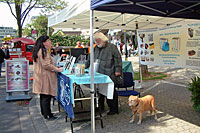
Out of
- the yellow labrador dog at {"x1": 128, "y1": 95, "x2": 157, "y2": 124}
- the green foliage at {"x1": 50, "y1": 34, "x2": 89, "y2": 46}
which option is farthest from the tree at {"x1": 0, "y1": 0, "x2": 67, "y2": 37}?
the yellow labrador dog at {"x1": 128, "y1": 95, "x2": 157, "y2": 124}

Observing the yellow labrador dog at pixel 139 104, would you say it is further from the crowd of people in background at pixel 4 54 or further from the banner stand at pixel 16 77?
the crowd of people in background at pixel 4 54

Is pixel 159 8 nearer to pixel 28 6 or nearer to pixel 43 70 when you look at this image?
pixel 43 70

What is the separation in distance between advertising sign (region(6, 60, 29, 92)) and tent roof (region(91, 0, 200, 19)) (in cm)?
411

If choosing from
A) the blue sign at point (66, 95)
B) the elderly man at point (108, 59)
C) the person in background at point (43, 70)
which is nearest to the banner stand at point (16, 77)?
the person in background at point (43, 70)

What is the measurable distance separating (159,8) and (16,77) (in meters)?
5.12

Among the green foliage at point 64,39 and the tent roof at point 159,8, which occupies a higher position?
the green foliage at point 64,39

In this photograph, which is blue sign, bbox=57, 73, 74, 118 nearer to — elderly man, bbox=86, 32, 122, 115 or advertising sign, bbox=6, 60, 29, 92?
elderly man, bbox=86, 32, 122, 115

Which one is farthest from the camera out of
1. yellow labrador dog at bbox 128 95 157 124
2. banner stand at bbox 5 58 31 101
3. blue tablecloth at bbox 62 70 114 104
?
banner stand at bbox 5 58 31 101

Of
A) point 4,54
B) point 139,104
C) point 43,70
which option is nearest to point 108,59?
point 139,104

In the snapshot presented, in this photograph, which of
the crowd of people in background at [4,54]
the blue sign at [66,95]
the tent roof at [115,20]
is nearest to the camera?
the blue sign at [66,95]

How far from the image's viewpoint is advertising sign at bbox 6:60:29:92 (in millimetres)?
7199

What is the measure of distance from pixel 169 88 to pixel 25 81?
523cm

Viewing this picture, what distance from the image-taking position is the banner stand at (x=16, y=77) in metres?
7.20

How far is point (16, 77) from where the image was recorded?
7.29 m
